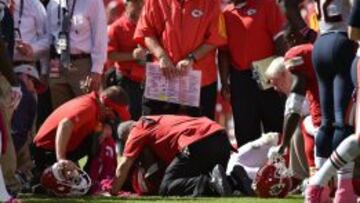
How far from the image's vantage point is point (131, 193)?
959 cm

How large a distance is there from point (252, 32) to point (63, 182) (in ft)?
7.83

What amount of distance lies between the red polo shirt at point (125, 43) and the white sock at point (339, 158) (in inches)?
167

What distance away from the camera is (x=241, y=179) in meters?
9.29

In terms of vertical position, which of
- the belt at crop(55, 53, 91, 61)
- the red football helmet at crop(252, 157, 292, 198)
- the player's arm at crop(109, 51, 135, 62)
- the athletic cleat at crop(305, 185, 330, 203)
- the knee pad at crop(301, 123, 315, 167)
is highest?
the belt at crop(55, 53, 91, 61)

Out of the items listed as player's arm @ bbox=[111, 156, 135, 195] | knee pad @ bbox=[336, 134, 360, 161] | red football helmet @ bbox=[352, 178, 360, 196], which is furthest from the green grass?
knee pad @ bbox=[336, 134, 360, 161]

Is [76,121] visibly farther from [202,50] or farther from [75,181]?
[202,50]

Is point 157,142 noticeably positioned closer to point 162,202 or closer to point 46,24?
point 162,202

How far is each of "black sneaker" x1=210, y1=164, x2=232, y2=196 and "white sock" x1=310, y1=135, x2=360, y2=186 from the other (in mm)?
1595

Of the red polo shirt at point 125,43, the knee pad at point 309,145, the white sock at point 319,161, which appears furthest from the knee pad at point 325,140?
the red polo shirt at point 125,43

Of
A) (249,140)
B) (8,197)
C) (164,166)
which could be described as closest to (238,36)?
(249,140)

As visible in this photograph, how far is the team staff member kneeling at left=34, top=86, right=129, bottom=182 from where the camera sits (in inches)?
373

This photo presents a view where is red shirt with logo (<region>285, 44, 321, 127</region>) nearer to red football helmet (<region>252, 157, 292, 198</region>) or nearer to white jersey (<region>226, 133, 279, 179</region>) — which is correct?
red football helmet (<region>252, 157, 292, 198</region>)

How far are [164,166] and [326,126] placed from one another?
1950mm

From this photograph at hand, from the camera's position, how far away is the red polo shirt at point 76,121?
9.51m
